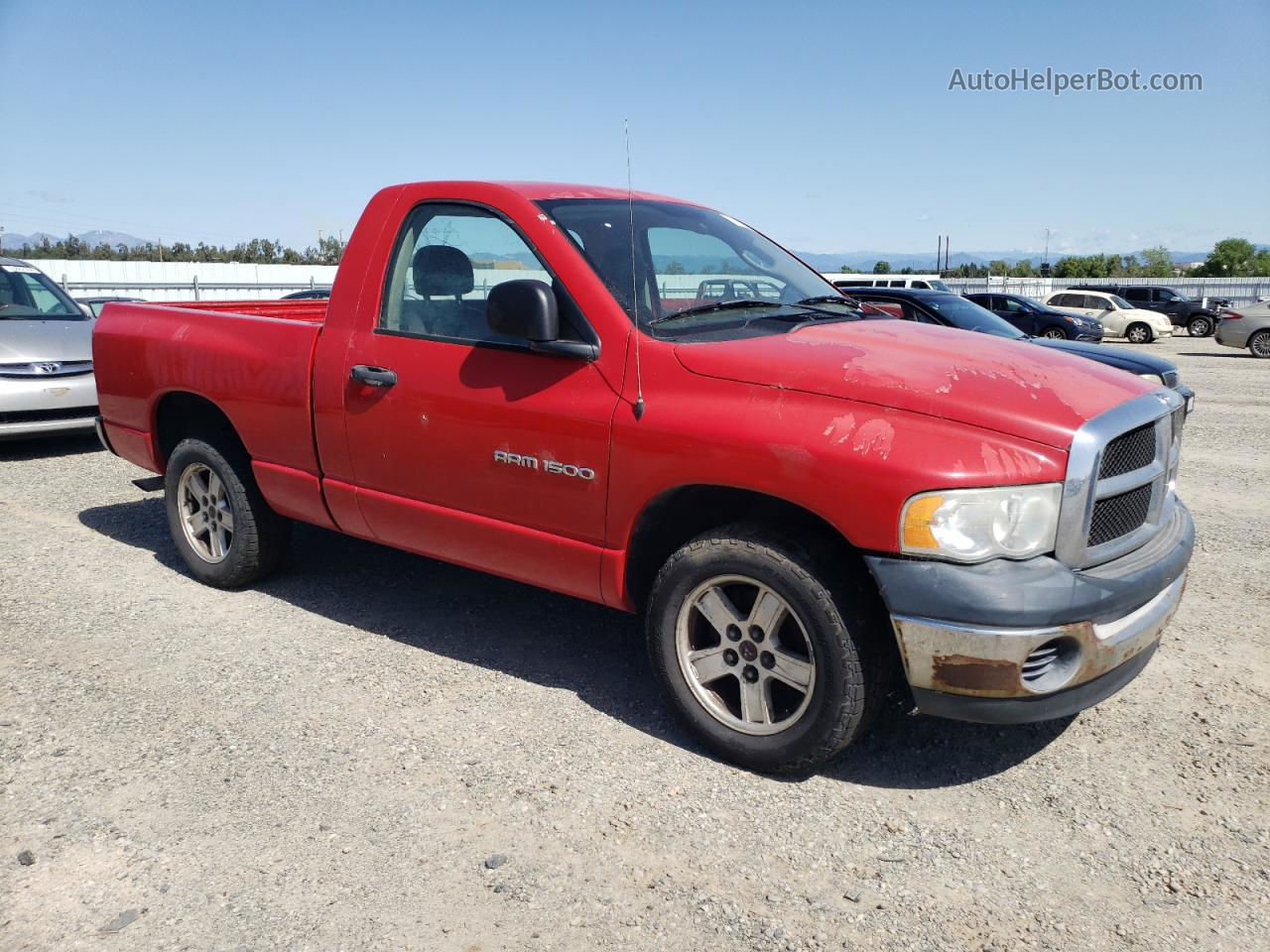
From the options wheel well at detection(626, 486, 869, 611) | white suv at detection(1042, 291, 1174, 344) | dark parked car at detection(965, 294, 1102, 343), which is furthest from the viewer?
white suv at detection(1042, 291, 1174, 344)

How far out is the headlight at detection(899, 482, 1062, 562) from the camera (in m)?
2.96

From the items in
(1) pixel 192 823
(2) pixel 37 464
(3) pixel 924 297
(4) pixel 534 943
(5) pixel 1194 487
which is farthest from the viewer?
(3) pixel 924 297

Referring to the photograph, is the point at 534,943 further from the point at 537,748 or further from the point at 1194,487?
the point at 1194,487

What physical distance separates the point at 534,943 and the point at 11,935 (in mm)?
1344

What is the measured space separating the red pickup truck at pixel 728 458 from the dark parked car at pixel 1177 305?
34.6 m

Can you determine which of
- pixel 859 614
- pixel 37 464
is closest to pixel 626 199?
pixel 859 614

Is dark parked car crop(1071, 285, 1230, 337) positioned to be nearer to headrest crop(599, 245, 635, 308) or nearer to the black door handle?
headrest crop(599, 245, 635, 308)

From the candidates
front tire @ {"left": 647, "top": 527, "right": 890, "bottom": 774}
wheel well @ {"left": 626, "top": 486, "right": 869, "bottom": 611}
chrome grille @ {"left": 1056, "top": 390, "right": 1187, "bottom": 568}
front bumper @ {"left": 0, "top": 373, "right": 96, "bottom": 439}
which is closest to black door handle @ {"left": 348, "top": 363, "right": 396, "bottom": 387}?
wheel well @ {"left": 626, "top": 486, "right": 869, "bottom": 611}

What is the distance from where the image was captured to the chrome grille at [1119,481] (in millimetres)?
3000

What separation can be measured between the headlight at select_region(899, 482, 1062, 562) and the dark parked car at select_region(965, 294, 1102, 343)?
2375 cm

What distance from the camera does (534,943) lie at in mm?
2654

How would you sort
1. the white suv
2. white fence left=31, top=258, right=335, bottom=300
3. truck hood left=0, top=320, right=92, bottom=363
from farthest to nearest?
the white suv
white fence left=31, top=258, right=335, bottom=300
truck hood left=0, top=320, right=92, bottom=363

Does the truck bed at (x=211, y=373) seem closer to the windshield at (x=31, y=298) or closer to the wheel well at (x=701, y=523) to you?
the wheel well at (x=701, y=523)

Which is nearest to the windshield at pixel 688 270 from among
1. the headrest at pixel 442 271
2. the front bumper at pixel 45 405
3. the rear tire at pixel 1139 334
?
the headrest at pixel 442 271
